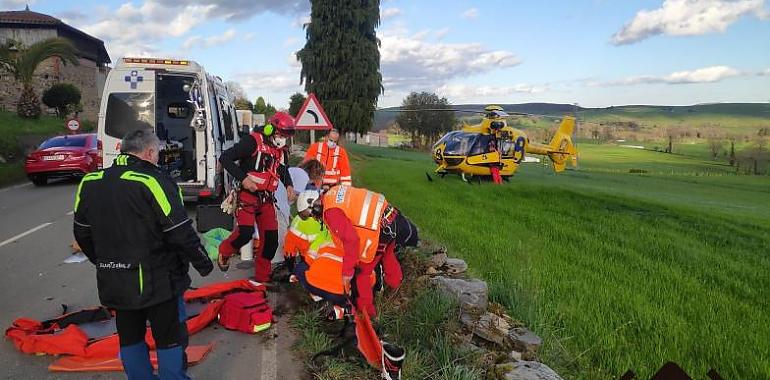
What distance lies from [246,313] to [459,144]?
50.2ft

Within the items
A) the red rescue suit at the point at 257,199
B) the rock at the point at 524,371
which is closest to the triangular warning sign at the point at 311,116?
the red rescue suit at the point at 257,199

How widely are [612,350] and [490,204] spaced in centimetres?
984

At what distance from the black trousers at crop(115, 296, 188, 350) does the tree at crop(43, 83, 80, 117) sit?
34766mm

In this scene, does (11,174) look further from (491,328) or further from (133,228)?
(491,328)

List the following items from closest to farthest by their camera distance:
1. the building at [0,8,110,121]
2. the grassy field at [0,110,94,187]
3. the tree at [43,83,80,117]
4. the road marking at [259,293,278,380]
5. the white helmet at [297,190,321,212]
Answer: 1. the road marking at [259,293,278,380]
2. the white helmet at [297,190,321,212]
3. the grassy field at [0,110,94,187]
4. the building at [0,8,110,121]
5. the tree at [43,83,80,117]

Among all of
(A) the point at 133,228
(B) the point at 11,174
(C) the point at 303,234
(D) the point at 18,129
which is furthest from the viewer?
(D) the point at 18,129

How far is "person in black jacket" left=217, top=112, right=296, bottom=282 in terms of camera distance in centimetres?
574

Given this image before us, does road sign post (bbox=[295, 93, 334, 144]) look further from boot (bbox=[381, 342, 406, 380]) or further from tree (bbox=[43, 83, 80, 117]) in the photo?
tree (bbox=[43, 83, 80, 117])

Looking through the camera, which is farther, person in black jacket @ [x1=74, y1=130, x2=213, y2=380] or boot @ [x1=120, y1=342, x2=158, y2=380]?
boot @ [x1=120, y1=342, x2=158, y2=380]

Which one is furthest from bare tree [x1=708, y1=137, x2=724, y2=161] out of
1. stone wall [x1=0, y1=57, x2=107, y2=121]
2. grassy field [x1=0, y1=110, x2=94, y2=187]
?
grassy field [x1=0, y1=110, x2=94, y2=187]

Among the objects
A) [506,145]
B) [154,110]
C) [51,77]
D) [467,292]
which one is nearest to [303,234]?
[467,292]

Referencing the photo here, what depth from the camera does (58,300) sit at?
5.41 metres

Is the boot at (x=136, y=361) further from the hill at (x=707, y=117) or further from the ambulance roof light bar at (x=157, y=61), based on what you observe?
the hill at (x=707, y=117)

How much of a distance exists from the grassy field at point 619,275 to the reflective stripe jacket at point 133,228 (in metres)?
2.95
